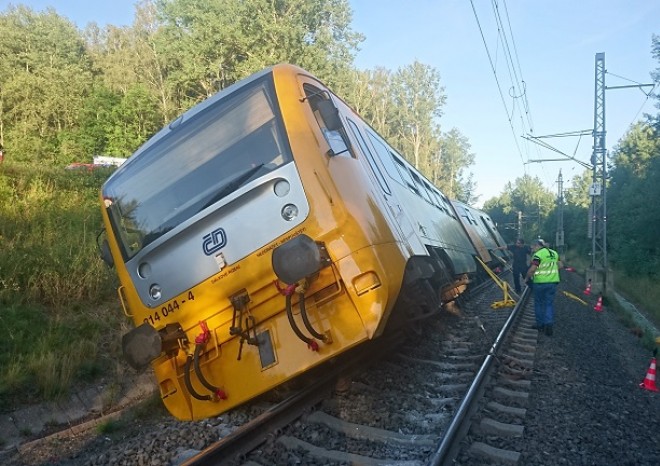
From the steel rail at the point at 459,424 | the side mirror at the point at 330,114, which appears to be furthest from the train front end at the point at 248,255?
the steel rail at the point at 459,424

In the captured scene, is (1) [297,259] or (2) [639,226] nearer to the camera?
(1) [297,259]

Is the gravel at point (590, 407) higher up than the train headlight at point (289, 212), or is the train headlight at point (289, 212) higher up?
the train headlight at point (289, 212)

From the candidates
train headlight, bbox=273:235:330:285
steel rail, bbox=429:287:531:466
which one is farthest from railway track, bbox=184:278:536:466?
train headlight, bbox=273:235:330:285

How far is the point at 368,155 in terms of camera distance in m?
5.73

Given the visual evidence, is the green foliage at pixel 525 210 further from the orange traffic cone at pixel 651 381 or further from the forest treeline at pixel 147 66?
the orange traffic cone at pixel 651 381

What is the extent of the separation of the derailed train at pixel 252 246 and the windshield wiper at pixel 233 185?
1cm

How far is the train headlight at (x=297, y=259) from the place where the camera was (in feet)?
12.6

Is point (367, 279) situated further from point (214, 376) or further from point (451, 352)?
point (451, 352)

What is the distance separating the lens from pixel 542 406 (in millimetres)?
4746

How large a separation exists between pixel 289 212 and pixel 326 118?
887 mm

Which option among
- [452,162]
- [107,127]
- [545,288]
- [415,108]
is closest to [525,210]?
[452,162]

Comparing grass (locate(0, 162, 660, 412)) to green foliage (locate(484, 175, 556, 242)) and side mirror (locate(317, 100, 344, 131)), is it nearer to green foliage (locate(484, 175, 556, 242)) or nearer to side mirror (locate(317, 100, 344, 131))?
side mirror (locate(317, 100, 344, 131))

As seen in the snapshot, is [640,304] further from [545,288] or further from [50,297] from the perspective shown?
[50,297]

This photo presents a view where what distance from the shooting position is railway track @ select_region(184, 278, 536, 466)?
3557 mm
